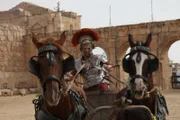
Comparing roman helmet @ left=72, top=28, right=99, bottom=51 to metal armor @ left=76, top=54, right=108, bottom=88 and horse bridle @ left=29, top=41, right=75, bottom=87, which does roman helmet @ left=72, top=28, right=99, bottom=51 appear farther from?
horse bridle @ left=29, top=41, right=75, bottom=87

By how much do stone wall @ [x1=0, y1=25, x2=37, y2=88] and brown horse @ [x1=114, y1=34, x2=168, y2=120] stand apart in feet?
84.9

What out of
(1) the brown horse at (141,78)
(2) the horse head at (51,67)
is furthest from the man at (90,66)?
(2) the horse head at (51,67)

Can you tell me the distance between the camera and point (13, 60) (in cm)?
3030

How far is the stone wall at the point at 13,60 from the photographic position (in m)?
29.4

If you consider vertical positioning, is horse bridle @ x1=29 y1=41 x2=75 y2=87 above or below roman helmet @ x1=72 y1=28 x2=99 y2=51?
below

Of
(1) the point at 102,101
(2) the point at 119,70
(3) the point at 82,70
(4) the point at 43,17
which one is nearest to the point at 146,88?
(1) the point at 102,101

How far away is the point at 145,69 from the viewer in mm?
4359

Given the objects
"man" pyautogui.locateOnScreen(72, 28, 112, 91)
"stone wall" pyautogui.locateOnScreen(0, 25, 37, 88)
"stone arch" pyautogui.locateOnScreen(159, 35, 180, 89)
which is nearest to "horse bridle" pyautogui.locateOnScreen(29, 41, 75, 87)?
"man" pyautogui.locateOnScreen(72, 28, 112, 91)

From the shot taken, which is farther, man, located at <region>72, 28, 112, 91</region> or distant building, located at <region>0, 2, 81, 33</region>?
distant building, located at <region>0, 2, 81, 33</region>

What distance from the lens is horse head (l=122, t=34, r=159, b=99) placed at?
414cm

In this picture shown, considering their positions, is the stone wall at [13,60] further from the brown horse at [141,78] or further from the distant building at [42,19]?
the brown horse at [141,78]

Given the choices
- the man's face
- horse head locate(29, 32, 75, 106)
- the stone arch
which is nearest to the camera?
horse head locate(29, 32, 75, 106)

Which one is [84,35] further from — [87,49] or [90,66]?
[90,66]

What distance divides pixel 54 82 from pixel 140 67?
126 centimetres
